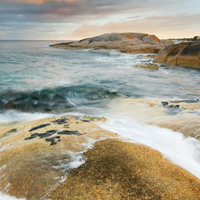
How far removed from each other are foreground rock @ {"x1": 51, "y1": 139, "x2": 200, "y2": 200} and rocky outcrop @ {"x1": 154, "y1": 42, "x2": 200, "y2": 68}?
44.4 feet

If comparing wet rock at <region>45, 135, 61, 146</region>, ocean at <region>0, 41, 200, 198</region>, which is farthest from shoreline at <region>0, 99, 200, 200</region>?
ocean at <region>0, 41, 200, 198</region>

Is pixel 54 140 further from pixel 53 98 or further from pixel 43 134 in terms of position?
pixel 53 98

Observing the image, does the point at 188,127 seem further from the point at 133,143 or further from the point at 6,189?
the point at 6,189

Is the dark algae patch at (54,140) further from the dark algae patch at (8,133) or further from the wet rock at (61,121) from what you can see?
the dark algae patch at (8,133)

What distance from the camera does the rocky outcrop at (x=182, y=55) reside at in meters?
14.5

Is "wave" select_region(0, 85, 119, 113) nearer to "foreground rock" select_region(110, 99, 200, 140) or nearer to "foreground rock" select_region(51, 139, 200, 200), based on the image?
"foreground rock" select_region(110, 99, 200, 140)

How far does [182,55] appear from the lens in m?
15.6

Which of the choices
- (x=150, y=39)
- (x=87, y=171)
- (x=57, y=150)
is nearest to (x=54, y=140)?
(x=57, y=150)

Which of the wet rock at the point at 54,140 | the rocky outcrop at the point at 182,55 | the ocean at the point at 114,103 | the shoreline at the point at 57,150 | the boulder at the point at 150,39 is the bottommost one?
the ocean at the point at 114,103

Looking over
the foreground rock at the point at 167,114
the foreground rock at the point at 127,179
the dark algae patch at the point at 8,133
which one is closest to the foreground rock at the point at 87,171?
the foreground rock at the point at 127,179

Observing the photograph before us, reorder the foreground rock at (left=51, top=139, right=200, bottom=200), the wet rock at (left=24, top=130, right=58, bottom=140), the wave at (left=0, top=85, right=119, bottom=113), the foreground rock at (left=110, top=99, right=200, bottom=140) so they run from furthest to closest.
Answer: the wave at (left=0, top=85, right=119, bottom=113) → the foreground rock at (left=110, top=99, right=200, bottom=140) → the wet rock at (left=24, top=130, right=58, bottom=140) → the foreground rock at (left=51, top=139, right=200, bottom=200)

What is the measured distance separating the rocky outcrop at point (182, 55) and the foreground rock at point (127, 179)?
13.5 meters

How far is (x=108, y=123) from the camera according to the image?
15.6ft

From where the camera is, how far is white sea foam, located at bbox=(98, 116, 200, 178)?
3.14m
